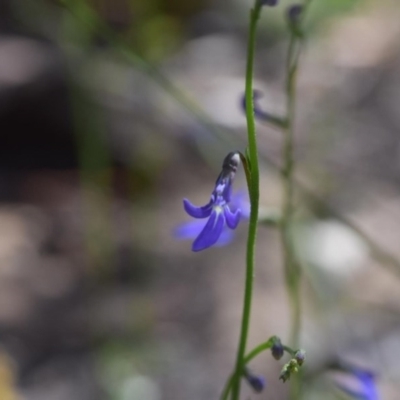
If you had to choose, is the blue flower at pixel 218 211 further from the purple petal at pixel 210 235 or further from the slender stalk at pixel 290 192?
the slender stalk at pixel 290 192

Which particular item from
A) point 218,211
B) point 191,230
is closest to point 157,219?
point 191,230

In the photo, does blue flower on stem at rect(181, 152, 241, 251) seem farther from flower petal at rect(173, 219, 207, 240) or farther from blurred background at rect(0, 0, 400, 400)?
blurred background at rect(0, 0, 400, 400)

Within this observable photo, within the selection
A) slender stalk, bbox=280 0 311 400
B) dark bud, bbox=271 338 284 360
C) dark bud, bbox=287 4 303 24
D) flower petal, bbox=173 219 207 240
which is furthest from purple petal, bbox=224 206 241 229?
dark bud, bbox=287 4 303 24

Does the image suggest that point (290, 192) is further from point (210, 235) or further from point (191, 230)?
point (210, 235)

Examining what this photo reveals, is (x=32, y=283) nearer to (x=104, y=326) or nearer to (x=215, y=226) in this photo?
(x=104, y=326)

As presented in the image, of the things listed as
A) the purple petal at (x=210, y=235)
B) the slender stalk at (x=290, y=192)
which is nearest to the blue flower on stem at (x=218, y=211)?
the purple petal at (x=210, y=235)

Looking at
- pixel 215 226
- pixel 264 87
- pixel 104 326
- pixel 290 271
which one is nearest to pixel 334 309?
pixel 104 326

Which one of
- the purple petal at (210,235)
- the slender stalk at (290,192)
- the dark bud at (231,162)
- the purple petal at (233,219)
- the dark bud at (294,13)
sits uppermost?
the dark bud at (294,13)
